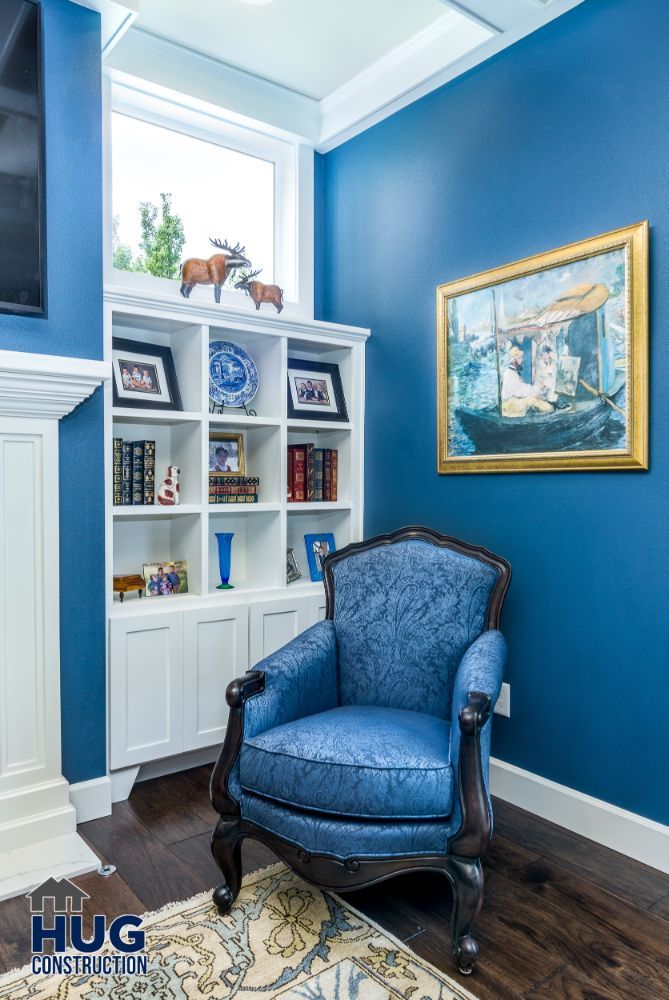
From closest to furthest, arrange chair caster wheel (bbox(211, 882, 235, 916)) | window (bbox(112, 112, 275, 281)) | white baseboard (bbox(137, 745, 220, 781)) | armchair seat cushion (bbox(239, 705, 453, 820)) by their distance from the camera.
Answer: armchair seat cushion (bbox(239, 705, 453, 820)), chair caster wheel (bbox(211, 882, 235, 916)), white baseboard (bbox(137, 745, 220, 781)), window (bbox(112, 112, 275, 281))

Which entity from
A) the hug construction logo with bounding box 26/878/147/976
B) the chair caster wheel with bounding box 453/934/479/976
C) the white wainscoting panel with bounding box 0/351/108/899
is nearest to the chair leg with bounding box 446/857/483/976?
the chair caster wheel with bounding box 453/934/479/976

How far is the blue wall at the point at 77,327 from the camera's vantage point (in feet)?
7.47

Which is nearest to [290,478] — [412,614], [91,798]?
[412,614]

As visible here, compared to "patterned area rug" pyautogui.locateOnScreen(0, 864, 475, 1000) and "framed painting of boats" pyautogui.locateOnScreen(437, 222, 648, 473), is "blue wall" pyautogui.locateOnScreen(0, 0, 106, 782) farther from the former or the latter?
"framed painting of boats" pyautogui.locateOnScreen(437, 222, 648, 473)

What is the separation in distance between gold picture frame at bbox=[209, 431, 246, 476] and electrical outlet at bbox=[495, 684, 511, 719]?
142 cm

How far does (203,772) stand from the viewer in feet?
9.21

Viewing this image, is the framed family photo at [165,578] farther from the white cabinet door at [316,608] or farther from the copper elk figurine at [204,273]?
the copper elk figurine at [204,273]

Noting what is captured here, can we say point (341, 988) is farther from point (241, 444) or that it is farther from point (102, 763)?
point (241, 444)

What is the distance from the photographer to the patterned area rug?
1.59 metres

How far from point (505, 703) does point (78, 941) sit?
5.13ft

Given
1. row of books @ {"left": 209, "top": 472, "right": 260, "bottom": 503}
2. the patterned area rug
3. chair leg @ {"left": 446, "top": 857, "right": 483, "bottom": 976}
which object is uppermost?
row of books @ {"left": 209, "top": 472, "right": 260, "bottom": 503}

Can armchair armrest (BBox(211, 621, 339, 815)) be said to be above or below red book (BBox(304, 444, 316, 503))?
below

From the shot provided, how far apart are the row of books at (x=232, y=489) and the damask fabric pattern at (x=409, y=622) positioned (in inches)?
28.7

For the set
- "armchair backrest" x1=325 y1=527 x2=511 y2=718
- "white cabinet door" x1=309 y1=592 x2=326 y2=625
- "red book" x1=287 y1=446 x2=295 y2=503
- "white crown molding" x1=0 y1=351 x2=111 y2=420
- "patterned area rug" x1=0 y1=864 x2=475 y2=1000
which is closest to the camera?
"patterned area rug" x1=0 y1=864 x2=475 y2=1000
